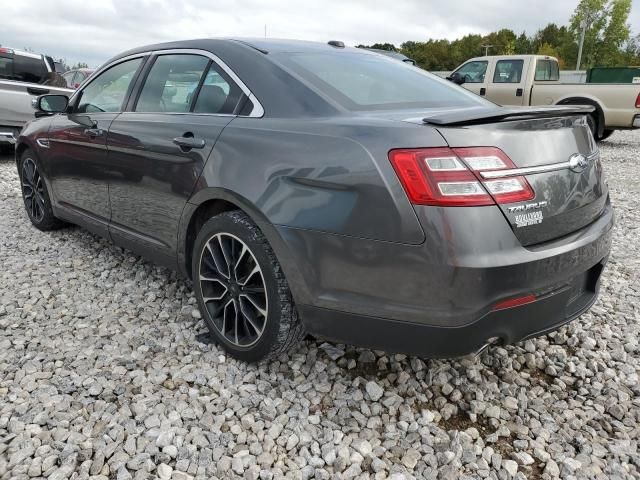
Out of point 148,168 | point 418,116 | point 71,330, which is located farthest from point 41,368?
point 418,116

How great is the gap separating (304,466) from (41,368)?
1376 millimetres

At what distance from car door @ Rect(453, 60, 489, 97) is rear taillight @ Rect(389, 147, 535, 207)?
10306mm

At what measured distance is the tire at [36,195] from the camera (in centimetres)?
438

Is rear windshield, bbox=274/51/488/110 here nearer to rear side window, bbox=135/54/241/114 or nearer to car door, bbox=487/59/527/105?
rear side window, bbox=135/54/241/114

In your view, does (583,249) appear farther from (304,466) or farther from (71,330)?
(71,330)

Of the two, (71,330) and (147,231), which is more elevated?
(147,231)

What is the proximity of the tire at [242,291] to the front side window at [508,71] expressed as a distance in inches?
398

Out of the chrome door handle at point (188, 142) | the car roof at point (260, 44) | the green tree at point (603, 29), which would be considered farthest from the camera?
the green tree at point (603, 29)

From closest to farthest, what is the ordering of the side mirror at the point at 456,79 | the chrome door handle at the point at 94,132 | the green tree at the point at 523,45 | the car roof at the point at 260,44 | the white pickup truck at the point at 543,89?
the car roof at the point at 260,44
the chrome door handle at the point at 94,132
the side mirror at the point at 456,79
the white pickup truck at the point at 543,89
the green tree at the point at 523,45

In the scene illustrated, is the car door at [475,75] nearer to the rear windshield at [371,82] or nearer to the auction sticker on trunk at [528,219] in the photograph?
the rear windshield at [371,82]

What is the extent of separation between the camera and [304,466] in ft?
6.50

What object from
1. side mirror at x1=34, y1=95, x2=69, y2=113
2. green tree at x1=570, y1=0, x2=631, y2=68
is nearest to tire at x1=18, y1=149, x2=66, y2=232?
side mirror at x1=34, y1=95, x2=69, y2=113

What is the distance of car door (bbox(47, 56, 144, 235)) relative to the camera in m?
3.38

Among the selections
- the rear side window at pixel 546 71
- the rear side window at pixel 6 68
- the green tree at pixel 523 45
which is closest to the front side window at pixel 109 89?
the rear side window at pixel 6 68
